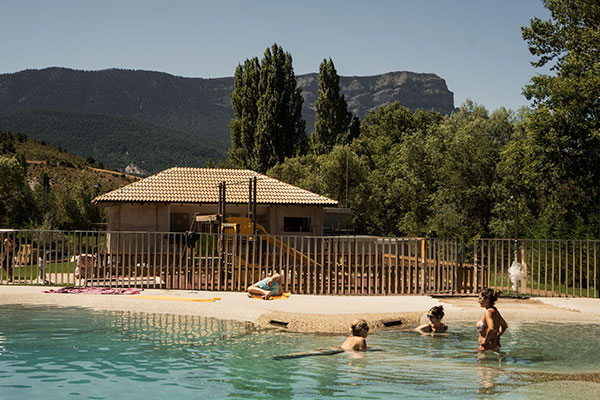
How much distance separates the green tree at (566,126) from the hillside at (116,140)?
10657 cm

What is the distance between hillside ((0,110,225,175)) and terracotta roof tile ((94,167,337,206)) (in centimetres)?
9759

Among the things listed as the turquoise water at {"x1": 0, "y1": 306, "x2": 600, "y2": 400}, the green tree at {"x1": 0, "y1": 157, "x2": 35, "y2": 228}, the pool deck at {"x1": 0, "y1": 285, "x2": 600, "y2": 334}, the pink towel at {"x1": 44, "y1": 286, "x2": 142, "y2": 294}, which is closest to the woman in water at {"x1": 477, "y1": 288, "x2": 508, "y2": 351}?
the turquoise water at {"x1": 0, "y1": 306, "x2": 600, "y2": 400}

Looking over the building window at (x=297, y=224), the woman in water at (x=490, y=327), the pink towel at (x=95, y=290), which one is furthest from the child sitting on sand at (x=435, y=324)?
the building window at (x=297, y=224)

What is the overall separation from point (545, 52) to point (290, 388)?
90.0 ft

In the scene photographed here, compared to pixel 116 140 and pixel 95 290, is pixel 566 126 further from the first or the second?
pixel 116 140

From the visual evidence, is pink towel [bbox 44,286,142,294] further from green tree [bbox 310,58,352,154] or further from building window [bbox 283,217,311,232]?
green tree [bbox 310,58,352,154]

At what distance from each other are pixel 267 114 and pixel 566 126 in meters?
33.4

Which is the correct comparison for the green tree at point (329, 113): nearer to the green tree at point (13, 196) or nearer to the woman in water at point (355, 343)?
the green tree at point (13, 196)

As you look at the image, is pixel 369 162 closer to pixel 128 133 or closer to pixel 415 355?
pixel 415 355

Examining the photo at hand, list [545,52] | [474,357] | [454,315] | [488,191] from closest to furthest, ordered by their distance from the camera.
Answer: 1. [474,357]
2. [454,315]
3. [545,52]
4. [488,191]

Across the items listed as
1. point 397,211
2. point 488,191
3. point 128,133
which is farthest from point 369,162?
point 128,133

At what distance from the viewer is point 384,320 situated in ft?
49.8

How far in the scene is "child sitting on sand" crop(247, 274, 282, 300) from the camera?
64.3 feet

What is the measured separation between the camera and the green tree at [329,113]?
59.8m
